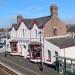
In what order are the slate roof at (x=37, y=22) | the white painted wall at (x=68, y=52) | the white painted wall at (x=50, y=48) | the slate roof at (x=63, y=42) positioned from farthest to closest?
the slate roof at (x=37, y=22) < the slate roof at (x=63, y=42) < the white painted wall at (x=50, y=48) < the white painted wall at (x=68, y=52)

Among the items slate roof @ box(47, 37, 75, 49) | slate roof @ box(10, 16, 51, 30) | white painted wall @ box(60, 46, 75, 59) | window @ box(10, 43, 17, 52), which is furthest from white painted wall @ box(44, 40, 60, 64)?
window @ box(10, 43, 17, 52)

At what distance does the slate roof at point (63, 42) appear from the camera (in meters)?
39.8

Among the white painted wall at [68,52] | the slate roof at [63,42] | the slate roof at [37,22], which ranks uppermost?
the slate roof at [37,22]

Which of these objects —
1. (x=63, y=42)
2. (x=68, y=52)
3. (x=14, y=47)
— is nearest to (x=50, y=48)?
(x=63, y=42)

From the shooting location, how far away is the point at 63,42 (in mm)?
42125

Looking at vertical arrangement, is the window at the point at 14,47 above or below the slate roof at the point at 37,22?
below

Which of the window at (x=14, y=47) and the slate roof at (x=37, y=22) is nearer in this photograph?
the slate roof at (x=37, y=22)

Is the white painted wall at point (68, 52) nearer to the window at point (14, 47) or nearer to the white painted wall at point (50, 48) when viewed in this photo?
the white painted wall at point (50, 48)

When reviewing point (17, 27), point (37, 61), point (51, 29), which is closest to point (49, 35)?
point (51, 29)

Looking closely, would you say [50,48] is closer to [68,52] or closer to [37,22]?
[68,52]

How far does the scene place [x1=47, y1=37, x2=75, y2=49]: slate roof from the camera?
39.8 meters

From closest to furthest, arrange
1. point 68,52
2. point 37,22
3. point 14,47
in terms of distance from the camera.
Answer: point 68,52
point 37,22
point 14,47

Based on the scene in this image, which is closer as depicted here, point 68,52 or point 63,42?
point 68,52

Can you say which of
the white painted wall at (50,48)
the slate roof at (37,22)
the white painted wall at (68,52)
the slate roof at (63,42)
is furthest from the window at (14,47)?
the white painted wall at (68,52)
